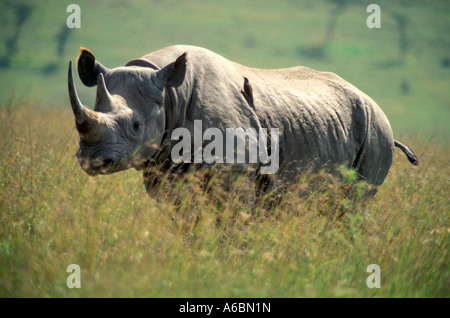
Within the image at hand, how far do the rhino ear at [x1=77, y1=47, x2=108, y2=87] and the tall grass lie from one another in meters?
0.93

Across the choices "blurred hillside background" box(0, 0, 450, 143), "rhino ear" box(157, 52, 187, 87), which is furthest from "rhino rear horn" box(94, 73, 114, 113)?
"blurred hillside background" box(0, 0, 450, 143)

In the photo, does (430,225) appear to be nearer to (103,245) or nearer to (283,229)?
(283,229)

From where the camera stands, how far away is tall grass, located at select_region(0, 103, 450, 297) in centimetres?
381

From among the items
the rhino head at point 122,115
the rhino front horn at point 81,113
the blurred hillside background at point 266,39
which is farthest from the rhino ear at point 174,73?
the blurred hillside background at point 266,39

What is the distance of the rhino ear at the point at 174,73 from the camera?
4.90 m

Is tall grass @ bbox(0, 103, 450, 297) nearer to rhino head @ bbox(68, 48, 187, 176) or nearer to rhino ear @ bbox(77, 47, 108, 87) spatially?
rhino head @ bbox(68, 48, 187, 176)

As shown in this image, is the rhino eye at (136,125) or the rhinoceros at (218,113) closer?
the rhinoceros at (218,113)

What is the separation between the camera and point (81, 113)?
415cm

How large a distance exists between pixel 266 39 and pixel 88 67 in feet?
100

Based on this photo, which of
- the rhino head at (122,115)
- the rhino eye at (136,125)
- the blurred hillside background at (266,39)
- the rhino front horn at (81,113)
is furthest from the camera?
the blurred hillside background at (266,39)

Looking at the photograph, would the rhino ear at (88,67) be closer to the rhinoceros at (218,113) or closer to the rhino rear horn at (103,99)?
the rhinoceros at (218,113)

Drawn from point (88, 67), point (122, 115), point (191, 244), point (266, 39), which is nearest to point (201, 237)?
point (191, 244)
